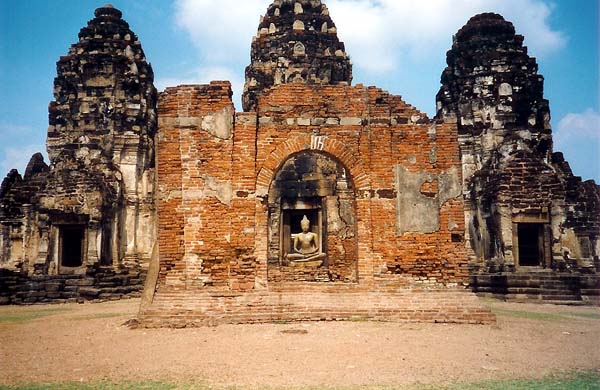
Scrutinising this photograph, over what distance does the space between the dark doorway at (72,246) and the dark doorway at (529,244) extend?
16384 millimetres

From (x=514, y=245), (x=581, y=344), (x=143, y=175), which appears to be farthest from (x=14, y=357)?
(x=514, y=245)

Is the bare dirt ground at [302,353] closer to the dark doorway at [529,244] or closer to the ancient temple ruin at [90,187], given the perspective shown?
the dark doorway at [529,244]

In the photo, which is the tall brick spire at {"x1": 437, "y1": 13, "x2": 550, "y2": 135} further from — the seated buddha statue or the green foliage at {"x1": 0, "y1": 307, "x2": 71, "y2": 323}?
the green foliage at {"x1": 0, "y1": 307, "x2": 71, "y2": 323}

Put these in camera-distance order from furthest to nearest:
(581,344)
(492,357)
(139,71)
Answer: (139,71)
(581,344)
(492,357)

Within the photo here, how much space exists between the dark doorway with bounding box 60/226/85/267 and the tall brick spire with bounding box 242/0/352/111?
29.1 feet

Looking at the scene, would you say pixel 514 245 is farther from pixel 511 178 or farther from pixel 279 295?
pixel 279 295

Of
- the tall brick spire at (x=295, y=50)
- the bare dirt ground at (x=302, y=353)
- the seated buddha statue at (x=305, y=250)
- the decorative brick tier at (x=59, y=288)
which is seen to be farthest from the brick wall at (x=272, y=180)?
the tall brick spire at (x=295, y=50)

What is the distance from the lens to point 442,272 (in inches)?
407

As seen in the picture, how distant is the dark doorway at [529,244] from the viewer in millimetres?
18172

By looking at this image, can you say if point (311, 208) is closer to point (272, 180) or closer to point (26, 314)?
point (272, 180)

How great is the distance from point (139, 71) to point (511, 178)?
1601cm

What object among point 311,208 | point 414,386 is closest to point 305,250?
point 311,208

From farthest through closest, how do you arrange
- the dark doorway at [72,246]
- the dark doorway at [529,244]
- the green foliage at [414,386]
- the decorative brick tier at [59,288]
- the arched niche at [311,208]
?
the dark doorway at [72,246], the dark doorway at [529,244], the decorative brick tier at [59,288], the arched niche at [311,208], the green foliage at [414,386]

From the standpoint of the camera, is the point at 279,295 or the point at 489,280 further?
the point at 489,280
